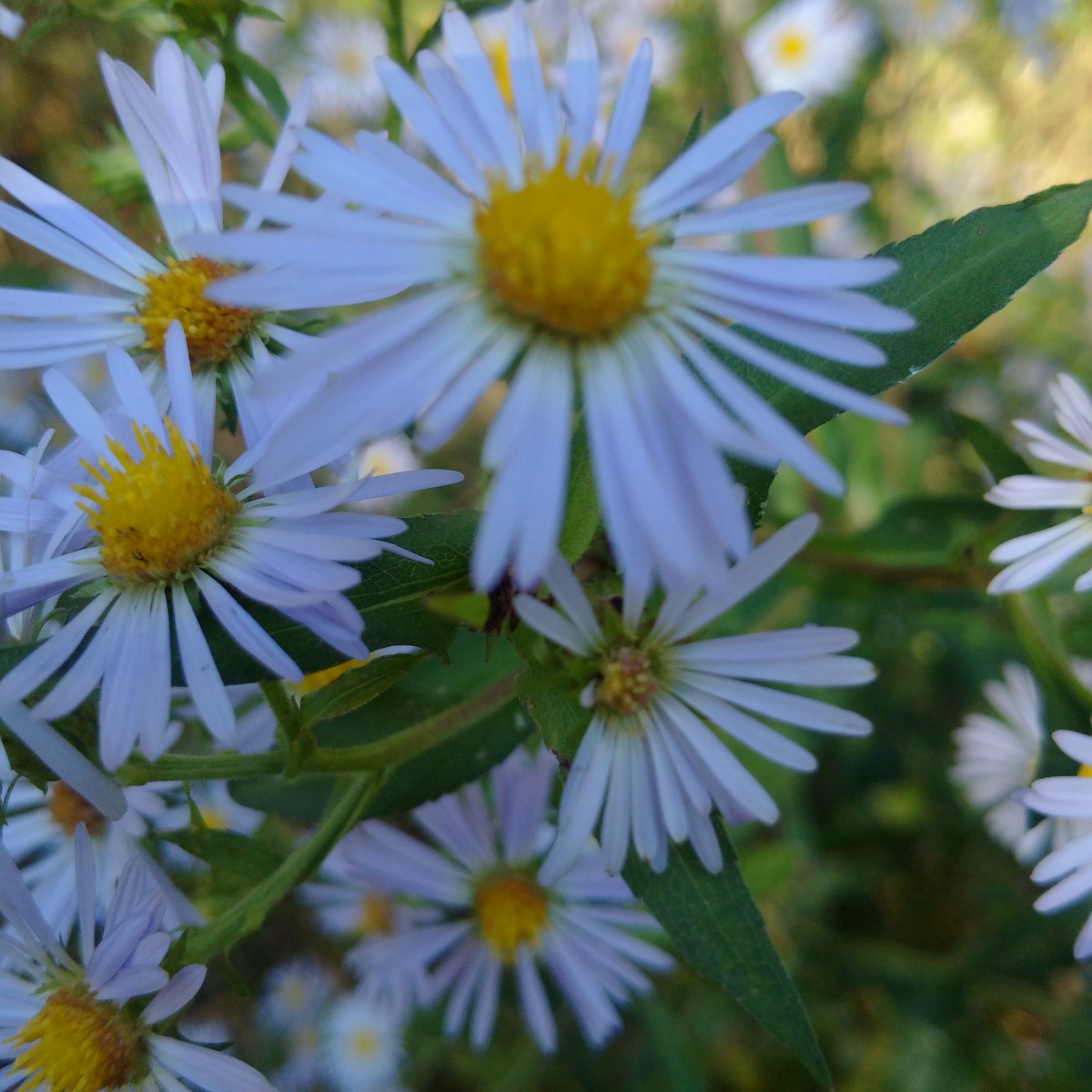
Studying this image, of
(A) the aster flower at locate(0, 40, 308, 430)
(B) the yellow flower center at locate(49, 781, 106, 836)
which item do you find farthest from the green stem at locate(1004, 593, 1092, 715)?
(B) the yellow flower center at locate(49, 781, 106, 836)

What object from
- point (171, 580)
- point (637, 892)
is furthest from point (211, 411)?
point (637, 892)

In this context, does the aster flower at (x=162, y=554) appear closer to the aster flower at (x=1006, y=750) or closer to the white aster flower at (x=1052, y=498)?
the white aster flower at (x=1052, y=498)

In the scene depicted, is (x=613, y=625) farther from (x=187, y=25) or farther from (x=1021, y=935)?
(x=1021, y=935)

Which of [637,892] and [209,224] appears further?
[209,224]

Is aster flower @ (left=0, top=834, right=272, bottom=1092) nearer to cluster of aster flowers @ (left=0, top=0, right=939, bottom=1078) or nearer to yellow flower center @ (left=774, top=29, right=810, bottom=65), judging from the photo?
cluster of aster flowers @ (left=0, top=0, right=939, bottom=1078)

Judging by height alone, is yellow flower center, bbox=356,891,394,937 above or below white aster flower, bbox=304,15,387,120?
below

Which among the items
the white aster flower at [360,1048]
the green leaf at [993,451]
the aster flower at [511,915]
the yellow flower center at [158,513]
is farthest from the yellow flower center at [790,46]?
the white aster flower at [360,1048]

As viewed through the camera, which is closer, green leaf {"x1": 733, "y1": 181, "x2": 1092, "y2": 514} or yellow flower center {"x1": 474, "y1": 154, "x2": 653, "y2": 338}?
yellow flower center {"x1": 474, "y1": 154, "x2": 653, "y2": 338}
